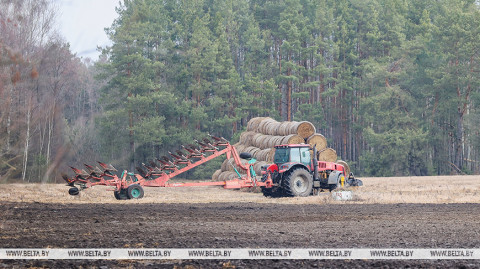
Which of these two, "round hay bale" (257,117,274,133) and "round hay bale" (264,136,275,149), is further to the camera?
"round hay bale" (257,117,274,133)

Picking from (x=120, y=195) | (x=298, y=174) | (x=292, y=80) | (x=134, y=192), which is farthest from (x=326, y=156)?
(x=292, y=80)

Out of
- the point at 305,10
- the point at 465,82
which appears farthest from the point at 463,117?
the point at 305,10

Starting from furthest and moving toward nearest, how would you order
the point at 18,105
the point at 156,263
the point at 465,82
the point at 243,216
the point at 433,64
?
1. the point at 433,64
2. the point at 465,82
3. the point at 18,105
4. the point at 243,216
5. the point at 156,263

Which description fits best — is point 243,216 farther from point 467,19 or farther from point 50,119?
point 467,19

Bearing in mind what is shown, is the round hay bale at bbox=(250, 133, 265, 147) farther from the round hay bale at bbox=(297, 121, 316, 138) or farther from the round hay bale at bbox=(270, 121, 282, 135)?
the round hay bale at bbox=(297, 121, 316, 138)

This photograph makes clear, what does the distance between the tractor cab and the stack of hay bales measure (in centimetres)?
243

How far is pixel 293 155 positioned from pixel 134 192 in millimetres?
5615

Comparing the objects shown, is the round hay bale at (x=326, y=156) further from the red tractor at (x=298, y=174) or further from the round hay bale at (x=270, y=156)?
the red tractor at (x=298, y=174)

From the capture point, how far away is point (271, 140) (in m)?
27.5

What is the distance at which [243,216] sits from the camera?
14438mm

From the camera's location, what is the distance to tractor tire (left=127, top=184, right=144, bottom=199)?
19625 millimetres

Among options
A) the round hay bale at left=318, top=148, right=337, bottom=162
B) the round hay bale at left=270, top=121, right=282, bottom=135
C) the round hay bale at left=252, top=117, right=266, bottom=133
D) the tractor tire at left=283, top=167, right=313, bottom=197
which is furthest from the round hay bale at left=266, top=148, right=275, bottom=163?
the round hay bale at left=252, top=117, right=266, bottom=133

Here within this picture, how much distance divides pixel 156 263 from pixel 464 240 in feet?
16.7

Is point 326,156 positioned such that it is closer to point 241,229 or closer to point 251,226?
point 251,226
